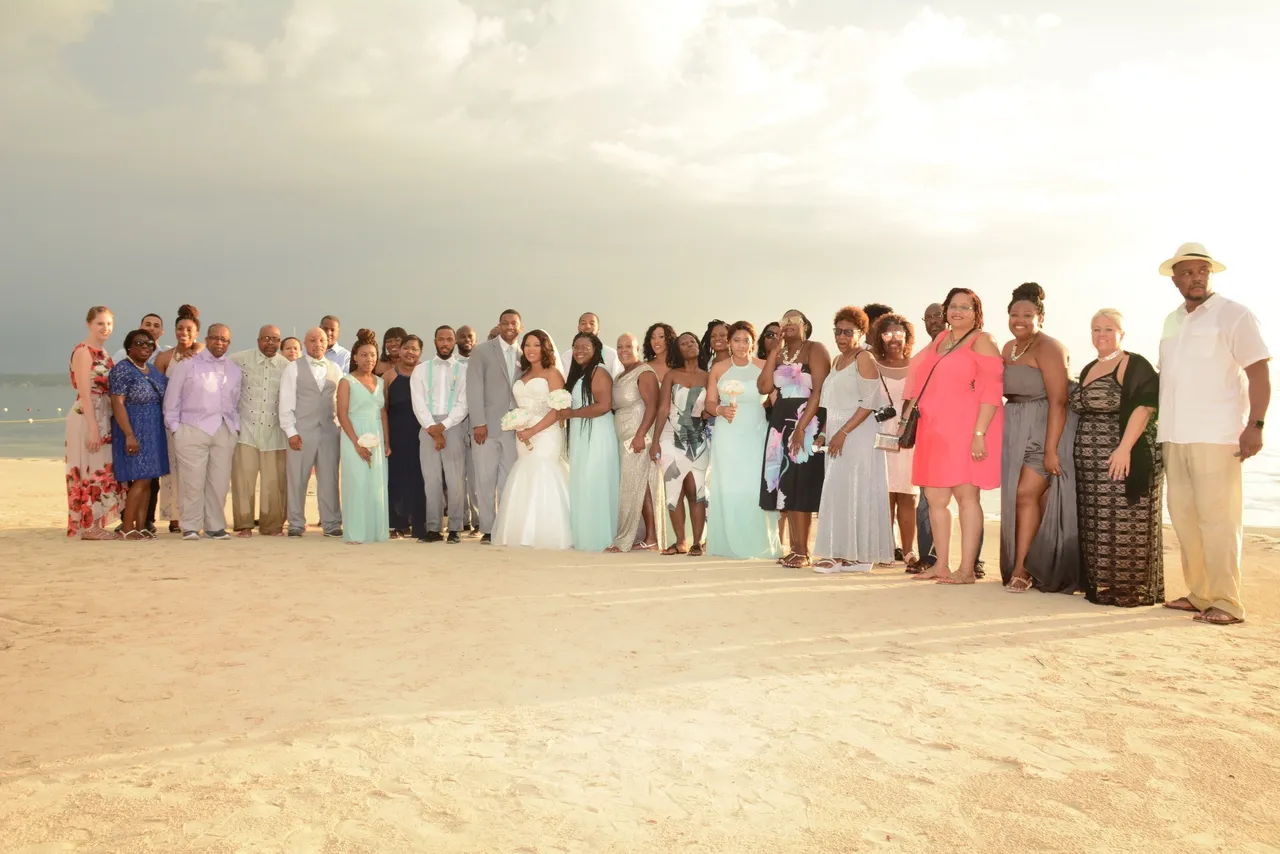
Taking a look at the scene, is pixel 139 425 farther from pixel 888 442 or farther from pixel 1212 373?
pixel 1212 373

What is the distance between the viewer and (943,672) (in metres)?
4.64

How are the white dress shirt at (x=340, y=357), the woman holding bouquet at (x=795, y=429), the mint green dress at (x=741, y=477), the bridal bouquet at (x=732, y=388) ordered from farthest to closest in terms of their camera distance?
1. the white dress shirt at (x=340, y=357)
2. the mint green dress at (x=741, y=477)
3. the bridal bouquet at (x=732, y=388)
4. the woman holding bouquet at (x=795, y=429)

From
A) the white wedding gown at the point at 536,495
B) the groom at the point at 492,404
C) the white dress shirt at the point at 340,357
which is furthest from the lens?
the white dress shirt at the point at 340,357

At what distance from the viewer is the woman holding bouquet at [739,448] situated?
8.23m

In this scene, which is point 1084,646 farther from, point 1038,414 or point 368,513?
point 368,513

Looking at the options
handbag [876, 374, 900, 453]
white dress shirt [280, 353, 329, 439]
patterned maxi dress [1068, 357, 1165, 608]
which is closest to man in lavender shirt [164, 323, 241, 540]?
white dress shirt [280, 353, 329, 439]

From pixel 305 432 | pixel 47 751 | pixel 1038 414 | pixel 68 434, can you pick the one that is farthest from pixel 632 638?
pixel 68 434

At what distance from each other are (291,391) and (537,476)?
2.95 metres

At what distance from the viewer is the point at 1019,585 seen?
270 inches

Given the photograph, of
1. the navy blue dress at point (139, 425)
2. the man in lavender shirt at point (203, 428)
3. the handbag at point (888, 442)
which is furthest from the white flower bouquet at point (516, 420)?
the navy blue dress at point (139, 425)

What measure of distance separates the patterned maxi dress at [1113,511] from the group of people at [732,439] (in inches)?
0.6

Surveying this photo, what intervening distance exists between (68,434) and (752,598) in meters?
7.44

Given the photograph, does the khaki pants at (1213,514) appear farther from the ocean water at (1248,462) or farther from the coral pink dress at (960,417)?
the ocean water at (1248,462)

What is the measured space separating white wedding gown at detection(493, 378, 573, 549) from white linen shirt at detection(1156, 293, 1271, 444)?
18.0ft
